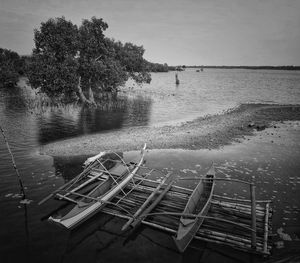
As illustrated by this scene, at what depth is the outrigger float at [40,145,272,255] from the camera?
356 inches

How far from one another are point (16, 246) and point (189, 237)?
696cm

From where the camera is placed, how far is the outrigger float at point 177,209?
9031 mm

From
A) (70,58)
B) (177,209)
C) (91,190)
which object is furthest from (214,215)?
(70,58)

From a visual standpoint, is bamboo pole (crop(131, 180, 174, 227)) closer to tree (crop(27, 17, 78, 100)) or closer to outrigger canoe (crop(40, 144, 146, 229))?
outrigger canoe (crop(40, 144, 146, 229))

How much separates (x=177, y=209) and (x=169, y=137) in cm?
1195

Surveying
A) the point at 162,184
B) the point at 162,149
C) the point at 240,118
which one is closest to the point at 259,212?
the point at 162,184

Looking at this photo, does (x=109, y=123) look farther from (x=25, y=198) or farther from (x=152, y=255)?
(x=152, y=255)

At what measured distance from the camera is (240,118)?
30156 mm

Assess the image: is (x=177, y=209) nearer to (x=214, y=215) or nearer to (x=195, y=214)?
(x=195, y=214)

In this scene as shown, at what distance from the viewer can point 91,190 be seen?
1334 centimetres

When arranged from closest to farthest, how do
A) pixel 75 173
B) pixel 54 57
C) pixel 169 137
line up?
1. pixel 75 173
2. pixel 169 137
3. pixel 54 57

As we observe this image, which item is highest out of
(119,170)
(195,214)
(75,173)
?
(119,170)

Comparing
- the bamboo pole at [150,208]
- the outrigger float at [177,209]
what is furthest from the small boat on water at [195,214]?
the bamboo pole at [150,208]

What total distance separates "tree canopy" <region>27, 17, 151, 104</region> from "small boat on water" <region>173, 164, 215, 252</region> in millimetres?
27368
